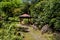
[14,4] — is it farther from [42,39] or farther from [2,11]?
[42,39]

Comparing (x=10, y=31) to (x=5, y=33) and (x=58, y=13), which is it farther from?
(x=58, y=13)

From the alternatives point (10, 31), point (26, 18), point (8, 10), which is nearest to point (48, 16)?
point (10, 31)

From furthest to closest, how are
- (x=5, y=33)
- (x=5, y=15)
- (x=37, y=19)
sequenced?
(x=5, y=15), (x=37, y=19), (x=5, y=33)

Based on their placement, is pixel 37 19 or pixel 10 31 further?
pixel 37 19

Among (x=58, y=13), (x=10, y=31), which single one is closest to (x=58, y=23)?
(x=58, y=13)

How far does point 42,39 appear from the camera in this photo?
Result: 13.2 m

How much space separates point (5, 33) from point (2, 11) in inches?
471

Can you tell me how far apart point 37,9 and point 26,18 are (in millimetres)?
4408

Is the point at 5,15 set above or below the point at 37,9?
below

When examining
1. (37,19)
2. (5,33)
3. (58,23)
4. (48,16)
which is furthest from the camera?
(37,19)

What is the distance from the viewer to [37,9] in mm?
19047

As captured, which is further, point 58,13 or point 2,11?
point 2,11

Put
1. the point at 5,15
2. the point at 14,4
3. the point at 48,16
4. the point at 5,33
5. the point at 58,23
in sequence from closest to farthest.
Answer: the point at 5,33, the point at 58,23, the point at 48,16, the point at 5,15, the point at 14,4

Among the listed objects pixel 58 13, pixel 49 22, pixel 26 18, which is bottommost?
pixel 26 18
